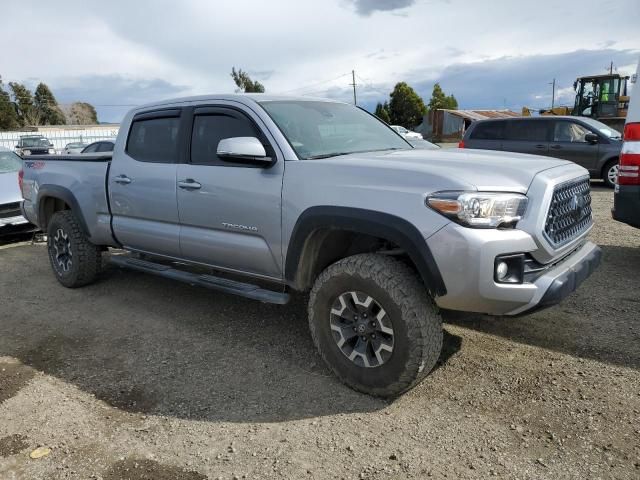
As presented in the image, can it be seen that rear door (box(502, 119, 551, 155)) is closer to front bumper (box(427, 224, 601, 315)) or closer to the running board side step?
the running board side step

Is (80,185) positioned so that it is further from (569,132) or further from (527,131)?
(569,132)

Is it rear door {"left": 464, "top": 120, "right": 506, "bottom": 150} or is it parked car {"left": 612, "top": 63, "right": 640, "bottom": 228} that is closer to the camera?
parked car {"left": 612, "top": 63, "right": 640, "bottom": 228}

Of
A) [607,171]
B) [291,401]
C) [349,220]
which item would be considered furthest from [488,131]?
[291,401]

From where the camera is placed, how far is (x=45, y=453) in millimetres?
2822

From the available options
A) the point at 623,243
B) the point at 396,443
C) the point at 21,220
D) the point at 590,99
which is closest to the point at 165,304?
the point at 396,443

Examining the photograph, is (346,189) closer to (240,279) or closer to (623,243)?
(240,279)

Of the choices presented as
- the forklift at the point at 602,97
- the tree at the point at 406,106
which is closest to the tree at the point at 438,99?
the tree at the point at 406,106

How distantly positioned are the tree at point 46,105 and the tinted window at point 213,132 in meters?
83.0

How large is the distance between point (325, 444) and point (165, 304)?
2.85 meters

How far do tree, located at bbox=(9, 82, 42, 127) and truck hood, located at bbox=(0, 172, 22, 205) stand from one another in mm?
71454

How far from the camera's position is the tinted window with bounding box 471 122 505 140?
12773mm

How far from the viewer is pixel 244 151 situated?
11.3 ft

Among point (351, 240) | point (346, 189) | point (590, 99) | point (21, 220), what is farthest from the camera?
point (590, 99)

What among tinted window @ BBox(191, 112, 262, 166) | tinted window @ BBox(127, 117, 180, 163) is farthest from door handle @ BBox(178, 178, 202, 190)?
tinted window @ BBox(127, 117, 180, 163)
